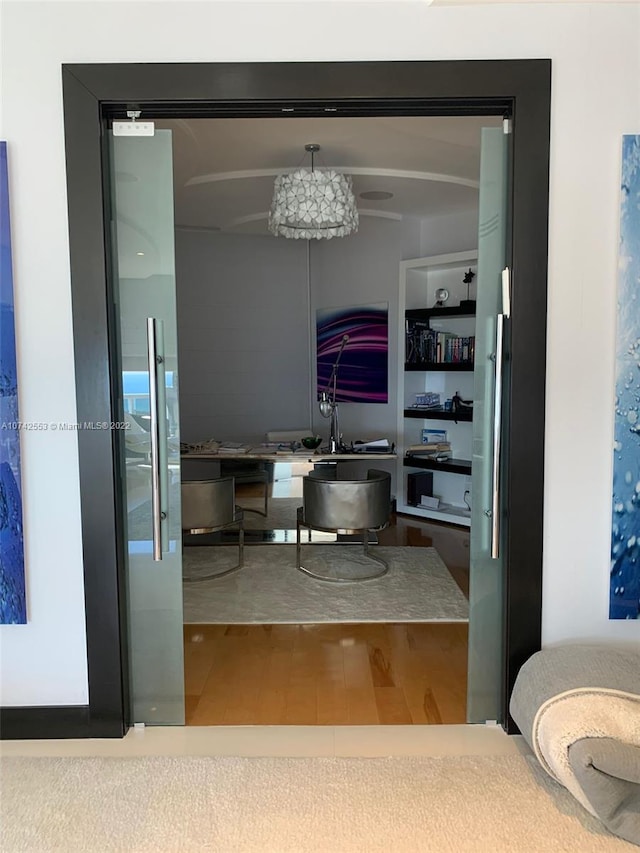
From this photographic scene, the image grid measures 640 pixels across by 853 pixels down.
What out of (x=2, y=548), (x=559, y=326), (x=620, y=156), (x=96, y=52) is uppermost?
(x=96, y=52)

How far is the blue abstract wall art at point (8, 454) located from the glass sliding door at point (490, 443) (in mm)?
1757

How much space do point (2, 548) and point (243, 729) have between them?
1.19 m

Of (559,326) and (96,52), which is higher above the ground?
(96,52)

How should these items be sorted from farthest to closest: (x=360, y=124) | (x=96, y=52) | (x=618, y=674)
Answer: (x=360, y=124), (x=96, y=52), (x=618, y=674)

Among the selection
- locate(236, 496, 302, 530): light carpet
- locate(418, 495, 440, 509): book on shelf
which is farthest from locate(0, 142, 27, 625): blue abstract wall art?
locate(418, 495, 440, 509): book on shelf

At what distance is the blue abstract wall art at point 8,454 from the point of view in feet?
7.88

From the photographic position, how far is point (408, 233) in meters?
6.54

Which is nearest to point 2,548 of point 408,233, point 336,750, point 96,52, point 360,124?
point 336,750

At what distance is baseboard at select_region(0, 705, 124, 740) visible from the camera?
2.57 meters

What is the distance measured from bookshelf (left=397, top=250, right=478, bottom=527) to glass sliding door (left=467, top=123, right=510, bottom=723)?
336cm

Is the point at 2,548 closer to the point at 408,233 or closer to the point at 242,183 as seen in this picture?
the point at 242,183

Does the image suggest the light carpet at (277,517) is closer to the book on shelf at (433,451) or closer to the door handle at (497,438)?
the book on shelf at (433,451)

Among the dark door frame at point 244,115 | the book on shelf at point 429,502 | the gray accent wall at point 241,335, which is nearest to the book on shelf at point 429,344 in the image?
the book on shelf at point 429,502

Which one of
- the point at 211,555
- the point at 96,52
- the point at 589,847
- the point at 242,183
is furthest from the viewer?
the point at 242,183
